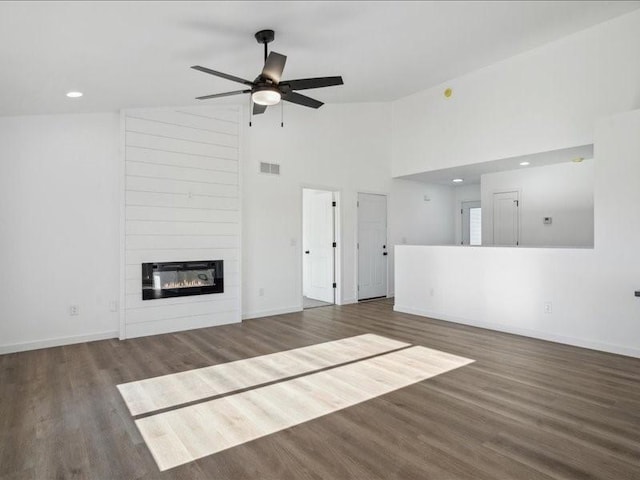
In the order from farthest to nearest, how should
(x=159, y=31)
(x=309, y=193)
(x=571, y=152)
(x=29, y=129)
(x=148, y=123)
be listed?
(x=309, y=193) → (x=571, y=152) → (x=148, y=123) → (x=29, y=129) → (x=159, y=31)

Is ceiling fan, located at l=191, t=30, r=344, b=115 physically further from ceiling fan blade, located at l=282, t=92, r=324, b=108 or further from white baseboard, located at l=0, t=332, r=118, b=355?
white baseboard, located at l=0, t=332, r=118, b=355

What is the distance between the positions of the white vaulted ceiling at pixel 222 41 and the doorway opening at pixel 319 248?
250 centimetres

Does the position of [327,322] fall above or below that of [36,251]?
below

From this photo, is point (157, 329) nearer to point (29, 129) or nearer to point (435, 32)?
point (29, 129)

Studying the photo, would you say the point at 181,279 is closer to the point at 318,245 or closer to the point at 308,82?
the point at 318,245

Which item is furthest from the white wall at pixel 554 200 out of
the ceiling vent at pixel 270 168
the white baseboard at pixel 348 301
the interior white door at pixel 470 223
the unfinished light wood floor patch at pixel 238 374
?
the ceiling vent at pixel 270 168

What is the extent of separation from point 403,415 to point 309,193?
554 centimetres

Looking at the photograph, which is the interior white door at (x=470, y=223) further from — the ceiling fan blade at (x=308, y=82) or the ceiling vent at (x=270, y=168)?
the ceiling fan blade at (x=308, y=82)

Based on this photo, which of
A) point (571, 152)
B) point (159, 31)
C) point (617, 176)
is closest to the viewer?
point (159, 31)

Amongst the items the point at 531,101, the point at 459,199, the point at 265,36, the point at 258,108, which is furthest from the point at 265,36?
the point at 459,199

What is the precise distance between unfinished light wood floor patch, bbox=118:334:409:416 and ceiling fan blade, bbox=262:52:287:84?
2.65 m

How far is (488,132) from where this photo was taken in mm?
6102

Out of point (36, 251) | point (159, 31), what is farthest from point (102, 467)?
point (36, 251)

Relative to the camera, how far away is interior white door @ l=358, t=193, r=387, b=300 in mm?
7590
